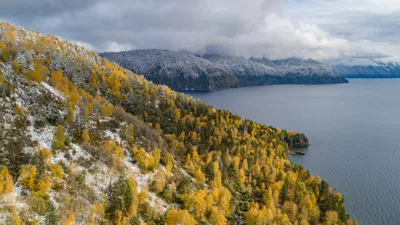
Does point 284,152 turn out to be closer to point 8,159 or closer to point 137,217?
point 137,217

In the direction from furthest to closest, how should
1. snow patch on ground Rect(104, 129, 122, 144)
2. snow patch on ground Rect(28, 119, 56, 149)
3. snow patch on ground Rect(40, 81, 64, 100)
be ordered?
snow patch on ground Rect(40, 81, 64, 100), snow patch on ground Rect(104, 129, 122, 144), snow patch on ground Rect(28, 119, 56, 149)

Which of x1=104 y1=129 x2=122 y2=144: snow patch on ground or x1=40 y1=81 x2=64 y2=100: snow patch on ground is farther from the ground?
x1=40 y1=81 x2=64 y2=100: snow patch on ground

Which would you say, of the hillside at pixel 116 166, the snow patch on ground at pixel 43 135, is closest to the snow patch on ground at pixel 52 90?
the hillside at pixel 116 166

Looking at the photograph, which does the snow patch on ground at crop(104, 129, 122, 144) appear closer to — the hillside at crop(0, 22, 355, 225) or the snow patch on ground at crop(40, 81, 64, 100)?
the hillside at crop(0, 22, 355, 225)

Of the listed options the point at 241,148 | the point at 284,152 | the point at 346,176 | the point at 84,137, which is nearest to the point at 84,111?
the point at 84,137

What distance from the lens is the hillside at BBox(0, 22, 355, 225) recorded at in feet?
244

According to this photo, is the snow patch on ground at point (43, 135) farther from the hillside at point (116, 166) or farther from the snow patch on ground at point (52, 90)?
the snow patch on ground at point (52, 90)

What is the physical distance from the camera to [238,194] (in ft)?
373

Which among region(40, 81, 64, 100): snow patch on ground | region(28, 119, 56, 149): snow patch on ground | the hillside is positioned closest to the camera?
the hillside

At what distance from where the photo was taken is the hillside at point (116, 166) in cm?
7425

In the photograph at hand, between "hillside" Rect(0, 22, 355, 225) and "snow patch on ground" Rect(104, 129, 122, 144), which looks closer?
"hillside" Rect(0, 22, 355, 225)

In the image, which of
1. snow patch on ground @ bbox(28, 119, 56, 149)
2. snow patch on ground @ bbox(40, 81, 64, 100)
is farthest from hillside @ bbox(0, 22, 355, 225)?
snow patch on ground @ bbox(40, 81, 64, 100)

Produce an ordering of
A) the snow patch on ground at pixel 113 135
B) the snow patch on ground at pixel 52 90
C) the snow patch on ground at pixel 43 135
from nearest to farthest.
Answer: the snow patch on ground at pixel 43 135
the snow patch on ground at pixel 113 135
the snow patch on ground at pixel 52 90

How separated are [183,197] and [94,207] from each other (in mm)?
28653
